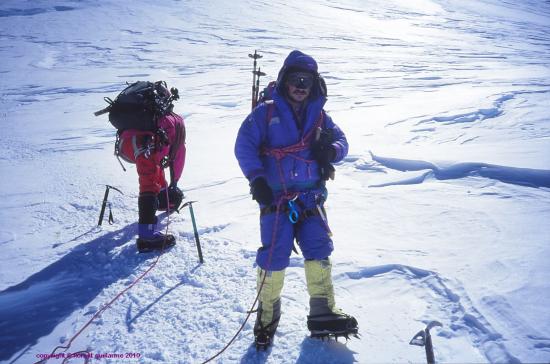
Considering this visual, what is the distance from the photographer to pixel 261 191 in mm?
2359

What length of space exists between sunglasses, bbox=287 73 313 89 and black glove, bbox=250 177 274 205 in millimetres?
728

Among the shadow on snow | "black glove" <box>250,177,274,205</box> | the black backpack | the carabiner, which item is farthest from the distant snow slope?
the black backpack

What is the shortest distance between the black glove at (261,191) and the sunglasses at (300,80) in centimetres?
73

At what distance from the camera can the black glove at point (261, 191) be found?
2361 mm

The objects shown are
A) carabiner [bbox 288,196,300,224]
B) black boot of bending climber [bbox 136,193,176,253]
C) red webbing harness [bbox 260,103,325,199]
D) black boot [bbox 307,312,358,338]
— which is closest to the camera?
black boot [bbox 307,312,358,338]

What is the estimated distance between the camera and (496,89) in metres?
9.40

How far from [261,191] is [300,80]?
843mm

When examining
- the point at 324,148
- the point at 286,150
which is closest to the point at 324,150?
the point at 324,148

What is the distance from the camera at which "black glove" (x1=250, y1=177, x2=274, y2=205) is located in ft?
7.75

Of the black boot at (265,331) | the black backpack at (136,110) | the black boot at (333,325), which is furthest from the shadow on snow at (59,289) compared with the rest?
the black boot at (333,325)

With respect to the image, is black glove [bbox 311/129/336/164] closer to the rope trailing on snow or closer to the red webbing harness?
the red webbing harness

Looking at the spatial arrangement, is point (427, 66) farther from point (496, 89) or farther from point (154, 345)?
point (154, 345)

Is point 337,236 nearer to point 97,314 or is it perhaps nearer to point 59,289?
point 97,314

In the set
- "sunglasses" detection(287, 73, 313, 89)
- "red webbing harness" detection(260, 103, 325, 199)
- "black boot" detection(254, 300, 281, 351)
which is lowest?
"black boot" detection(254, 300, 281, 351)
